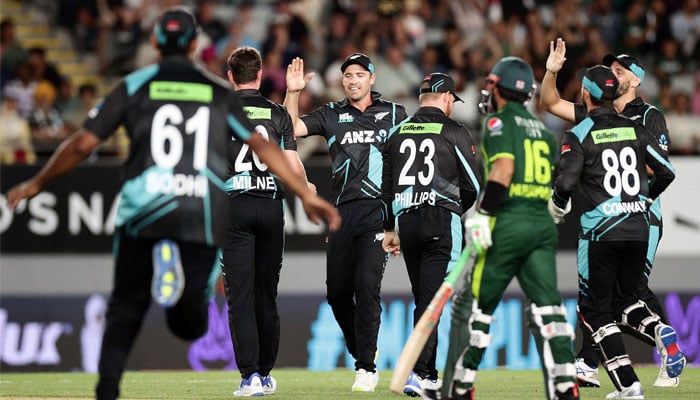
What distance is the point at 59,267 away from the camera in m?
15.7

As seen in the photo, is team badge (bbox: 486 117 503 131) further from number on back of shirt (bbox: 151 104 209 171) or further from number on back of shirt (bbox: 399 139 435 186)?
number on back of shirt (bbox: 399 139 435 186)

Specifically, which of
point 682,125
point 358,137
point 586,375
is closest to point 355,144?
point 358,137

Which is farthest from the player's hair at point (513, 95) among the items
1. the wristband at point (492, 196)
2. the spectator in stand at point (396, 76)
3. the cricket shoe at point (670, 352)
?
the spectator in stand at point (396, 76)

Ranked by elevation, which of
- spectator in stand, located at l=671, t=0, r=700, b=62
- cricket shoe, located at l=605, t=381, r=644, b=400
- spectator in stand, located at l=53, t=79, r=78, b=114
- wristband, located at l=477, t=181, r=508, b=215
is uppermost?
spectator in stand, located at l=671, t=0, r=700, b=62

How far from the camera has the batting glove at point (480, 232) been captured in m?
7.78

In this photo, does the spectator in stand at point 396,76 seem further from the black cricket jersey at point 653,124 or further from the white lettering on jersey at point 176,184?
the white lettering on jersey at point 176,184

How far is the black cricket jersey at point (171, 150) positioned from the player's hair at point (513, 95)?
1988 mm

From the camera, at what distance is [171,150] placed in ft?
23.1

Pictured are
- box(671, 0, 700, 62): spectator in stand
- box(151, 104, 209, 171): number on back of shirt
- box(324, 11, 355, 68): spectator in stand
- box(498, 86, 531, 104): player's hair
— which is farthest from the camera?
box(671, 0, 700, 62): spectator in stand

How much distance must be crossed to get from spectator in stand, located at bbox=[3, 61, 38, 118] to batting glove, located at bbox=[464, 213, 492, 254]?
10857mm

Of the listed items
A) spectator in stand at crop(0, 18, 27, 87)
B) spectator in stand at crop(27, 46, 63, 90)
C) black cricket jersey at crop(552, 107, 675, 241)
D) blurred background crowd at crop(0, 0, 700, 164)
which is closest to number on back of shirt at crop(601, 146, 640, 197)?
black cricket jersey at crop(552, 107, 675, 241)

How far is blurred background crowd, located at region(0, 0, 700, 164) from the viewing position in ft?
58.0

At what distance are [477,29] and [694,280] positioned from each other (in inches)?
231

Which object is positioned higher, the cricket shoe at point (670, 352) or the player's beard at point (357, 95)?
the player's beard at point (357, 95)
